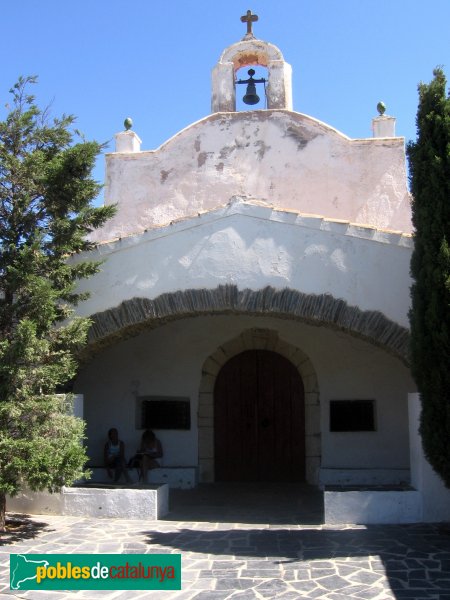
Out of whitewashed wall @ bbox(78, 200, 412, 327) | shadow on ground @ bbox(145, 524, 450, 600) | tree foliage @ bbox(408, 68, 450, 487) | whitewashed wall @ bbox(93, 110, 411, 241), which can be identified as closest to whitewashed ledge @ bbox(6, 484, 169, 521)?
shadow on ground @ bbox(145, 524, 450, 600)

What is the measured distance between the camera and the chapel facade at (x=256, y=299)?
23.0 ft

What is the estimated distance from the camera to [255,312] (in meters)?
7.05

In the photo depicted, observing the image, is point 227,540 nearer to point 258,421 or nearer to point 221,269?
point 221,269

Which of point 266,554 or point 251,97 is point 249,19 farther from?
point 266,554

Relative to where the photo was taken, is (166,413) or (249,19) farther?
(249,19)

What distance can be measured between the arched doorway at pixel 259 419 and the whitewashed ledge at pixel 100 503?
2.55 meters

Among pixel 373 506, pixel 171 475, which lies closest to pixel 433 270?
pixel 373 506

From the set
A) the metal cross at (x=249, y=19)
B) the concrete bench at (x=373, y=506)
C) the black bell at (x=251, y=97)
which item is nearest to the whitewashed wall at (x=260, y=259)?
the concrete bench at (x=373, y=506)

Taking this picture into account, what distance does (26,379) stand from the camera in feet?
20.2

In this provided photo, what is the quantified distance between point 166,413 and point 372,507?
3.95 meters

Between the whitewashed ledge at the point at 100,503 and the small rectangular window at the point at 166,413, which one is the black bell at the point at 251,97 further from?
the whitewashed ledge at the point at 100,503

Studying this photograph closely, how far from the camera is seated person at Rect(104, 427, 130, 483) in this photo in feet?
29.6

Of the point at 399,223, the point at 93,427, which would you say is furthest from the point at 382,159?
the point at 93,427

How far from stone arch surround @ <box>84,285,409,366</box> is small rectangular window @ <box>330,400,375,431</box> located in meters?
2.55
